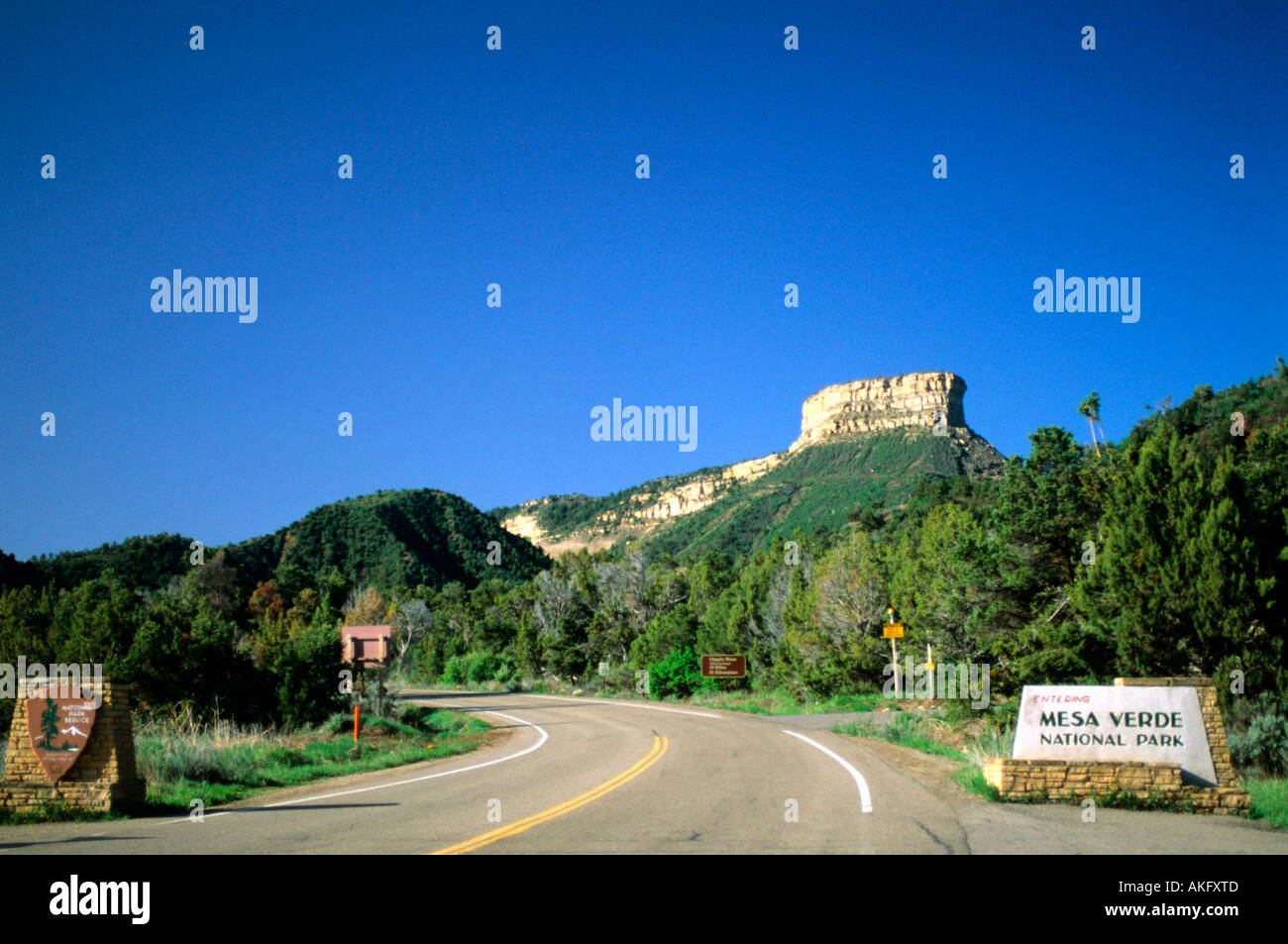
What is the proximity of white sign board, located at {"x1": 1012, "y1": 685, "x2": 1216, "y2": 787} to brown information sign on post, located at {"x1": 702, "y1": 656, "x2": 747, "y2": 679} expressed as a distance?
1344 inches

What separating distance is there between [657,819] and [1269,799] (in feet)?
25.5

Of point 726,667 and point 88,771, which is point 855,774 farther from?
point 726,667

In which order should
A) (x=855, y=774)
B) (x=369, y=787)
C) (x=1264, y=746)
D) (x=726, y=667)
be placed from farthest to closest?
(x=726, y=667), (x=855, y=774), (x=369, y=787), (x=1264, y=746)

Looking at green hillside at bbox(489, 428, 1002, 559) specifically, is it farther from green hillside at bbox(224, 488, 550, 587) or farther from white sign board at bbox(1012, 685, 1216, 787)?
white sign board at bbox(1012, 685, 1216, 787)

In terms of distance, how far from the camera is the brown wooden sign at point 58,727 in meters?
10.7

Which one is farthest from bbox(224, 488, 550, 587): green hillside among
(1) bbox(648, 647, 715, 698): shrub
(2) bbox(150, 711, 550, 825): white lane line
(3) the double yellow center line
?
(3) the double yellow center line

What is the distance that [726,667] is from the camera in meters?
44.4

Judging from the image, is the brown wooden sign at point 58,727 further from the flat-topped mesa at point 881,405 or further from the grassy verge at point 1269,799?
the flat-topped mesa at point 881,405

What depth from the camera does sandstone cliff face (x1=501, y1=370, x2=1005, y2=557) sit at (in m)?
124

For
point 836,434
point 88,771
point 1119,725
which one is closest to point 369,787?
point 88,771

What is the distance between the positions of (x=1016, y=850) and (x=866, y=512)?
6740 centimetres

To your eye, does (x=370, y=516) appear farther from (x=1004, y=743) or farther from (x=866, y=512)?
(x=1004, y=743)

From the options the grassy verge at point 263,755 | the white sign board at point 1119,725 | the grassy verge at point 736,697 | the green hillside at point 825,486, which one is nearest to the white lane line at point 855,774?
the white sign board at point 1119,725
